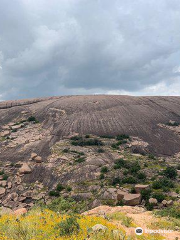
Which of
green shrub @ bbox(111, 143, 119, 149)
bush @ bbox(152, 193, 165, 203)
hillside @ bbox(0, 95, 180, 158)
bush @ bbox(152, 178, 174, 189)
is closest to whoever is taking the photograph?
bush @ bbox(152, 193, 165, 203)

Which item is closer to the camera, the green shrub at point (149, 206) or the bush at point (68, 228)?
the bush at point (68, 228)

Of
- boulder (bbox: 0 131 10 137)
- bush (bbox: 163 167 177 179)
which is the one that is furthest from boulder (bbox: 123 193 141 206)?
boulder (bbox: 0 131 10 137)

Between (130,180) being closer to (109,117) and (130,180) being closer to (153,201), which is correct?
(153,201)

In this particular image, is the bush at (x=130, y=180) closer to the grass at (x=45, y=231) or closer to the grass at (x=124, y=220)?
the grass at (x=124, y=220)

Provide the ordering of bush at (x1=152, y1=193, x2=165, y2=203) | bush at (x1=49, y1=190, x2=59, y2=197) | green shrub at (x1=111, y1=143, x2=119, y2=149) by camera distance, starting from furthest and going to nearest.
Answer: green shrub at (x1=111, y1=143, x2=119, y2=149), bush at (x1=49, y1=190, x2=59, y2=197), bush at (x1=152, y1=193, x2=165, y2=203)

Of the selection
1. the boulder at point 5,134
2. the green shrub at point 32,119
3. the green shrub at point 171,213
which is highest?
the green shrub at point 32,119

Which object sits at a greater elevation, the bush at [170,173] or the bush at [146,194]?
the bush at [170,173]

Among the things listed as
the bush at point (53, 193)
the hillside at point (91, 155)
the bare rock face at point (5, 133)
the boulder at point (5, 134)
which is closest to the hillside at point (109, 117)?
the hillside at point (91, 155)

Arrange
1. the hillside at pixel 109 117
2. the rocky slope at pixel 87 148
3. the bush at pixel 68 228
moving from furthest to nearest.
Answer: the hillside at pixel 109 117 → the rocky slope at pixel 87 148 → the bush at pixel 68 228

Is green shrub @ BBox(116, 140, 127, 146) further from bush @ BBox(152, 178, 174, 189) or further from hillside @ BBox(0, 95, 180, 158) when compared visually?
bush @ BBox(152, 178, 174, 189)

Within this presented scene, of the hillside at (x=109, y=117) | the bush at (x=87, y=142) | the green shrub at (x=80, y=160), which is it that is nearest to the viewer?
the green shrub at (x=80, y=160)

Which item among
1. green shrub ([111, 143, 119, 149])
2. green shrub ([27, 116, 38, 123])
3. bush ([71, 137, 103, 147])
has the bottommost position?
green shrub ([111, 143, 119, 149])

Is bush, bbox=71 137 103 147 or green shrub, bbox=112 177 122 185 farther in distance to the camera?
bush, bbox=71 137 103 147

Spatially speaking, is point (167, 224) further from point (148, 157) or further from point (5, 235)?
point (148, 157)
